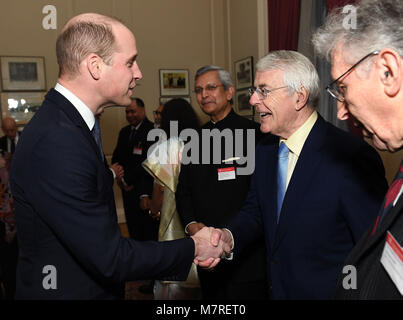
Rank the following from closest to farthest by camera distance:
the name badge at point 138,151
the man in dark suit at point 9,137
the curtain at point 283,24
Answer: the name badge at point 138,151 < the curtain at point 283,24 < the man in dark suit at point 9,137

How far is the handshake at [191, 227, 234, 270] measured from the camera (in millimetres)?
1825

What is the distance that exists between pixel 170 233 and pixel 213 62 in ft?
15.5

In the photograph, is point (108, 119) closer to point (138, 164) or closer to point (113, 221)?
point (138, 164)

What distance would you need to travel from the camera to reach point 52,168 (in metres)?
1.24

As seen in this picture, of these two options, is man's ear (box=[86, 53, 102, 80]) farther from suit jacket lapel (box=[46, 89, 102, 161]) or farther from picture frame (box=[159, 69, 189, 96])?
picture frame (box=[159, 69, 189, 96])

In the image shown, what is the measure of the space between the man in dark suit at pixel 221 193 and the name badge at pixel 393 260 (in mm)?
1693

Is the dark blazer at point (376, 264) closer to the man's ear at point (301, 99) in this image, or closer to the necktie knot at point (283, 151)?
the necktie knot at point (283, 151)

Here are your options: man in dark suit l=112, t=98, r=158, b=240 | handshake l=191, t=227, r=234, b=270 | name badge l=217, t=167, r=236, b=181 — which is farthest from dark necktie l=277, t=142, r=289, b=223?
man in dark suit l=112, t=98, r=158, b=240

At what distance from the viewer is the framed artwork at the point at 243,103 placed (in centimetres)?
615

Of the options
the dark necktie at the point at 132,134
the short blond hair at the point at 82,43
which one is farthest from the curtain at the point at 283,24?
the short blond hair at the point at 82,43

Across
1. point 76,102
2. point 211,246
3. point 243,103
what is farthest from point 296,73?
point 243,103

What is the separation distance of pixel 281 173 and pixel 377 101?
85 cm

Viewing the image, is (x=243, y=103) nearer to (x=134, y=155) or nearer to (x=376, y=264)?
(x=134, y=155)

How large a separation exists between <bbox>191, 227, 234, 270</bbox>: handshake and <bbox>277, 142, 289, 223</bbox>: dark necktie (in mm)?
361
